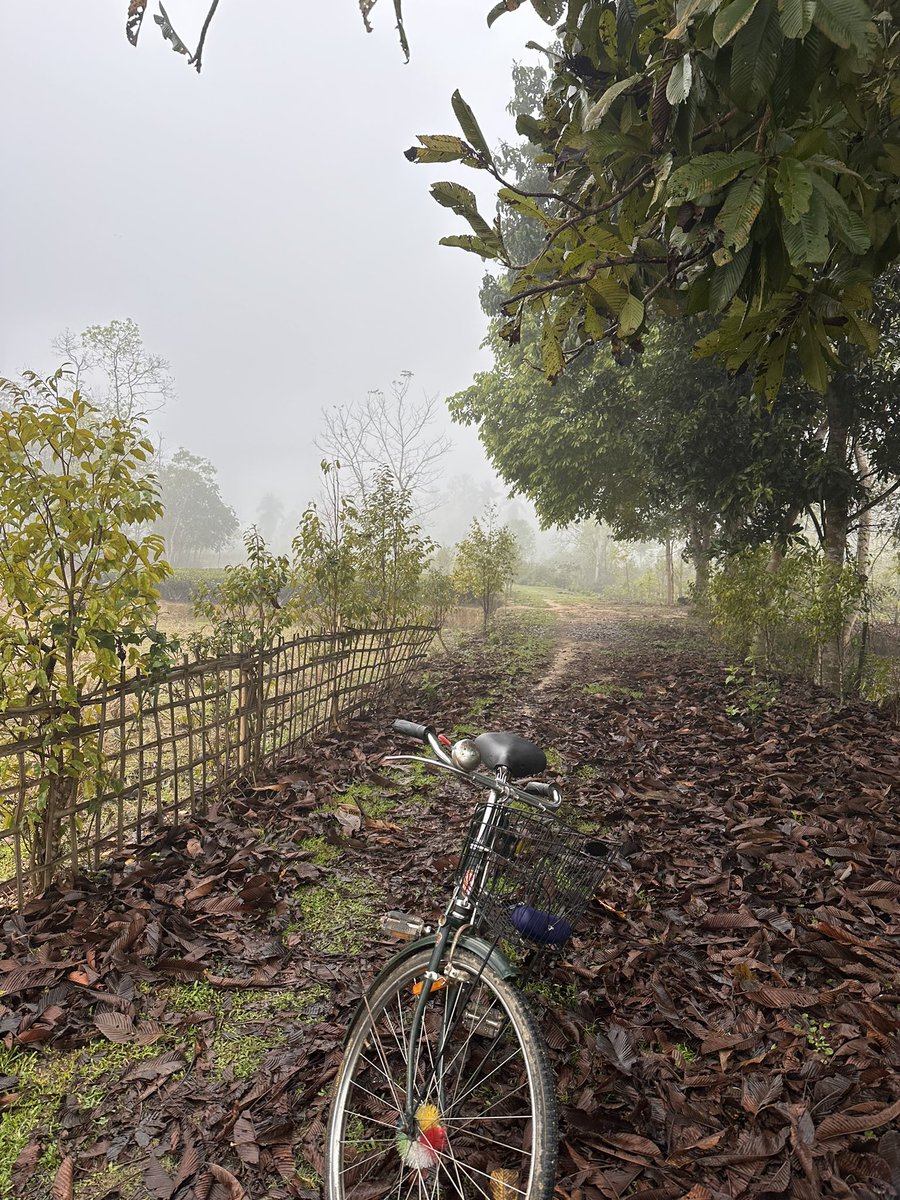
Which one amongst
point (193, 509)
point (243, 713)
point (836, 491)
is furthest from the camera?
point (193, 509)

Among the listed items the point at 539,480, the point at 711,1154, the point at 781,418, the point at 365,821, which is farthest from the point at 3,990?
the point at 539,480

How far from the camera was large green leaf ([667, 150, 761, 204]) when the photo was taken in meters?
1.69

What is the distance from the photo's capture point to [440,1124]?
65.6 inches

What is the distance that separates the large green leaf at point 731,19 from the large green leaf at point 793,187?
0.33m

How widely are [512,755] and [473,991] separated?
2.18ft

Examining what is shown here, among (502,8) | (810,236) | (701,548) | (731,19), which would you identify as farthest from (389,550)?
(701,548)

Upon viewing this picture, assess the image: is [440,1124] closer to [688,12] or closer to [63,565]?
[63,565]

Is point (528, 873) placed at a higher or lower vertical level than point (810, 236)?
lower

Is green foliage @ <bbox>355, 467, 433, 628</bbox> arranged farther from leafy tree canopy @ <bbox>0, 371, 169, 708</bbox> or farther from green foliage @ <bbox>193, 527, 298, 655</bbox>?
leafy tree canopy @ <bbox>0, 371, 169, 708</bbox>

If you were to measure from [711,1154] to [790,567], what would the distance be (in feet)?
20.4

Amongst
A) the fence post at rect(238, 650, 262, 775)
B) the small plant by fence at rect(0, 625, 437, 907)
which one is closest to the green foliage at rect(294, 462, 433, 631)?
Answer: the small plant by fence at rect(0, 625, 437, 907)

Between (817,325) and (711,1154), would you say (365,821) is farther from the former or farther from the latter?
(817,325)

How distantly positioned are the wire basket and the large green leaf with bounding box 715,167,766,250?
1690 millimetres

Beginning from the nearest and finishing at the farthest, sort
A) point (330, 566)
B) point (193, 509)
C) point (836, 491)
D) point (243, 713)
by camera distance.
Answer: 1. point (243, 713)
2. point (330, 566)
3. point (836, 491)
4. point (193, 509)
